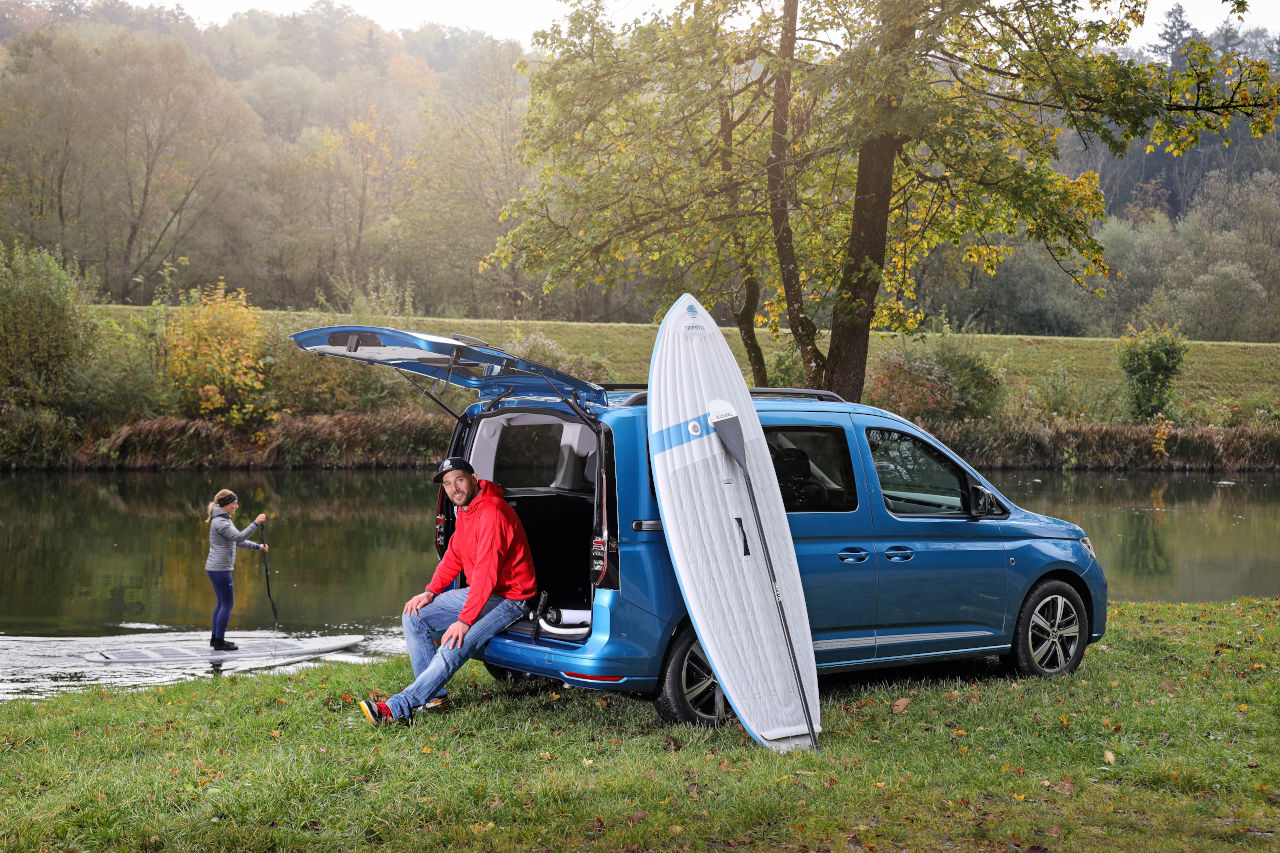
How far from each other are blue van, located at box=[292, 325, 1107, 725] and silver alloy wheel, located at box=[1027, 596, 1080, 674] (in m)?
0.01

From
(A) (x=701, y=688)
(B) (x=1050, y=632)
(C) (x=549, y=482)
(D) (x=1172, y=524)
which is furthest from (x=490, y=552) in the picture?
(D) (x=1172, y=524)

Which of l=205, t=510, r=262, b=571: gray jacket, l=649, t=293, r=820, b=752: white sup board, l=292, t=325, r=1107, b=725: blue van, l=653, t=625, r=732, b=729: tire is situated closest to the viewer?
l=649, t=293, r=820, b=752: white sup board

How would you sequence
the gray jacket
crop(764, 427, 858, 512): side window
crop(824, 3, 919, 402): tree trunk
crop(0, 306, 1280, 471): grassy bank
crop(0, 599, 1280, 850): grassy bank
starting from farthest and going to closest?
crop(0, 306, 1280, 471): grassy bank → crop(824, 3, 919, 402): tree trunk → the gray jacket → crop(764, 427, 858, 512): side window → crop(0, 599, 1280, 850): grassy bank

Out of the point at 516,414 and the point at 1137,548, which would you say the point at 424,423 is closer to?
the point at 1137,548

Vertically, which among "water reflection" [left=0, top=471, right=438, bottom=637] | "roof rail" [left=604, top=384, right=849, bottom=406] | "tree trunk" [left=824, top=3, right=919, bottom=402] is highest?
"tree trunk" [left=824, top=3, right=919, bottom=402]

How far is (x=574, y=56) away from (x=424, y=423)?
57.1ft

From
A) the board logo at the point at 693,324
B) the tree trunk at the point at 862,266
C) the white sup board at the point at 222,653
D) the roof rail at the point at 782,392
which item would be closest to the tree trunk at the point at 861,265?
the tree trunk at the point at 862,266

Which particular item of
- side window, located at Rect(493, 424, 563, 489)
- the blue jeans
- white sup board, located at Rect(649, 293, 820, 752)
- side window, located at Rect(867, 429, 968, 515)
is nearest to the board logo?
white sup board, located at Rect(649, 293, 820, 752)

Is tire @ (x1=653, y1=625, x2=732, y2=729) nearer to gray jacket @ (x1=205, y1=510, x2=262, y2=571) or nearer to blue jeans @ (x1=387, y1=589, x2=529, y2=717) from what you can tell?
blue jeans @ (x1=387, y1=589, x2=529, y2=717)

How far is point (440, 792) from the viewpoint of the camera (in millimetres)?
4730

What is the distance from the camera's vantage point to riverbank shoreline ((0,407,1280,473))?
87.1ft

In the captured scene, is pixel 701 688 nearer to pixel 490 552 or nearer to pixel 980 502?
pixel 490 552

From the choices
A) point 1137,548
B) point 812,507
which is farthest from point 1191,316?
point 812,507

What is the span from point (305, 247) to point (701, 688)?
4900 cm
